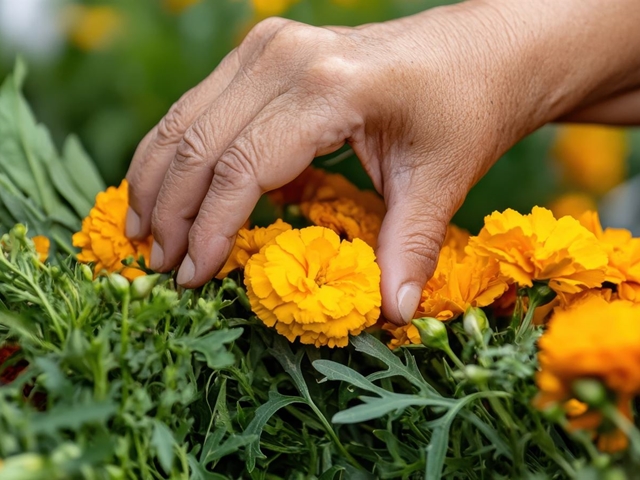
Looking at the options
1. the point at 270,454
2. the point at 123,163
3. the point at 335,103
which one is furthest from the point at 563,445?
the point at 123,163

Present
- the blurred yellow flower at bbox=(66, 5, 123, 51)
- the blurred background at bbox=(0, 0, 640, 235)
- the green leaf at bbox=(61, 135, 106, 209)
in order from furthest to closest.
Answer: the blurred yellow flower at bbox=(66, 5, 123, 51) < the blurred background at bbox=(0, 0, 640, 235) < the green leaf at bbox=(61, 135, 106, 209)

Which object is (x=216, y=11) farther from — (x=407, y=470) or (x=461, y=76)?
(x=407, y=470)

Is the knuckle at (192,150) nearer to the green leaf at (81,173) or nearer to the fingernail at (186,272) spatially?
the fingernail at (186,272)

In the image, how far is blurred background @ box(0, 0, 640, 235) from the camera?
1.30 metres

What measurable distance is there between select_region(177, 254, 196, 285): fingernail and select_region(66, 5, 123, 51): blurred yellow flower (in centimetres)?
91

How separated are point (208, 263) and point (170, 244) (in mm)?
79

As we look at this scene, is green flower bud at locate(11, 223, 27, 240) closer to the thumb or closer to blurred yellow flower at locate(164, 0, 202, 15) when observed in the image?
the thumb

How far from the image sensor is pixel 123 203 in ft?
2.60

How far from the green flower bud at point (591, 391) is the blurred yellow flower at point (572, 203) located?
98cm

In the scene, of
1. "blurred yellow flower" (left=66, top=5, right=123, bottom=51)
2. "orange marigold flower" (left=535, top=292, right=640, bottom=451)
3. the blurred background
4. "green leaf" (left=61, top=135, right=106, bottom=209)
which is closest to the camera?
"orange marigold flower" (left=535, top=292, right=640, bottom=451)

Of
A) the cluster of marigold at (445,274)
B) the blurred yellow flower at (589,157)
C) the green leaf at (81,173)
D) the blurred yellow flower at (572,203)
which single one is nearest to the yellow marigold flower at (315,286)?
the cluster of marigold at (445,274)

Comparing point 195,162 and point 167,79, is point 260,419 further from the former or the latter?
point 167,79

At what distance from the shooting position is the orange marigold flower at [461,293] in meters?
0.61

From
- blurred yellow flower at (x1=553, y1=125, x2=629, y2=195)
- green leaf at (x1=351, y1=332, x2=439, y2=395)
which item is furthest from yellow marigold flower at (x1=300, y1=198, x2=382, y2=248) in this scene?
blurred yellow flower at (x1=553, y1=125, x2=629, y2=195)
